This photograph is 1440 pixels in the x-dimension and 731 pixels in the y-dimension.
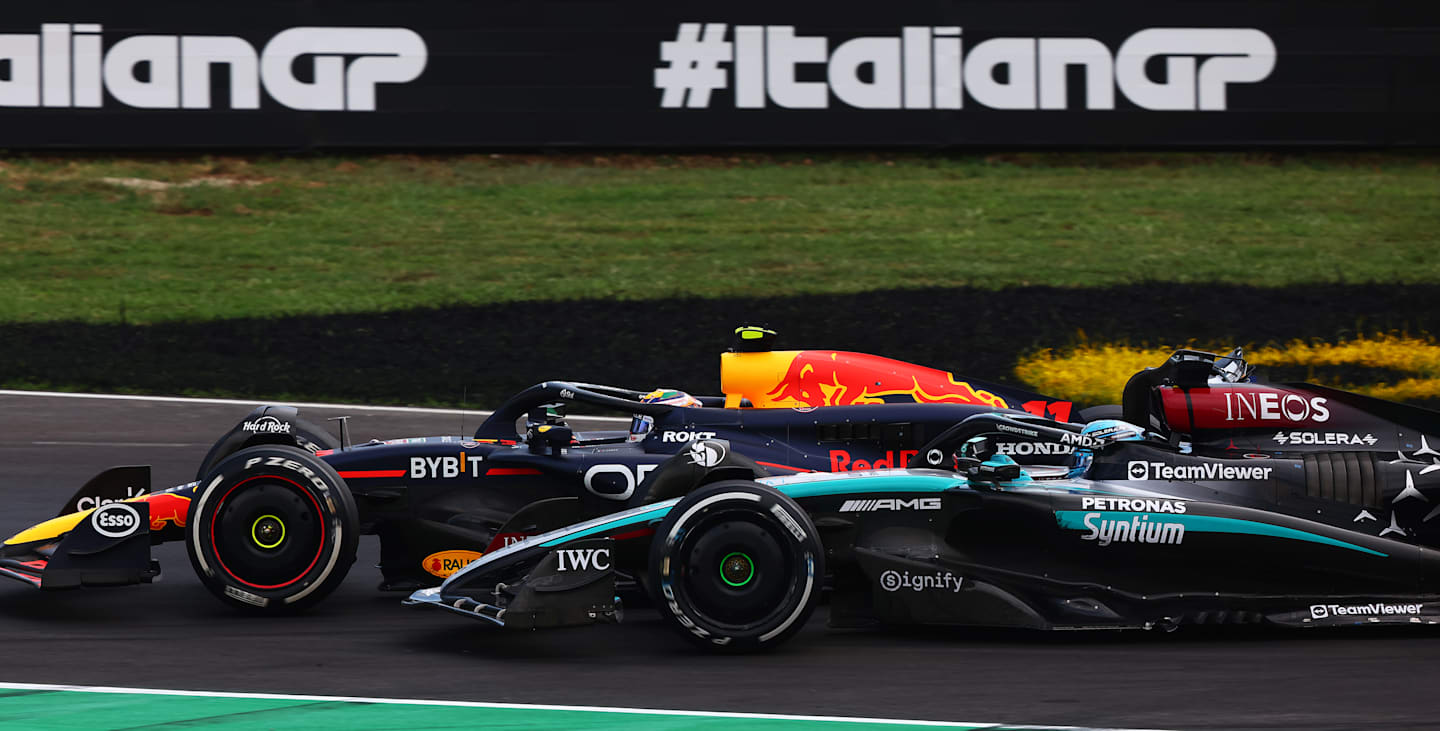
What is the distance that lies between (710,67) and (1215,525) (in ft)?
36.9

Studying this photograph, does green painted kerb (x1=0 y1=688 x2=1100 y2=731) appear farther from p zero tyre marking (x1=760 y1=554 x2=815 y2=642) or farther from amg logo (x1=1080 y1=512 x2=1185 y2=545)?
amg logo (x1=1080 y1=512 x2=1185 y2=545)

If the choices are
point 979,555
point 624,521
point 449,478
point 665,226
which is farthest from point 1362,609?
point 665,226

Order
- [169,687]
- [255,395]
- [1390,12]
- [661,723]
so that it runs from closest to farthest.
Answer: [661,723], [169,687], [255,395], [1390,12]

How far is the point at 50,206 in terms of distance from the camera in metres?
17.1

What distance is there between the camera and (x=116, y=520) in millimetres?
6754

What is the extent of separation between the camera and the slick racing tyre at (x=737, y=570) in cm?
600

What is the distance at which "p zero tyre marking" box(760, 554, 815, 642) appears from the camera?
599 centimetres

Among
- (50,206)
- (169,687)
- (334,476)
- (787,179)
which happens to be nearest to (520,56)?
(787,179)

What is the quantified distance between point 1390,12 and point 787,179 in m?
6.27

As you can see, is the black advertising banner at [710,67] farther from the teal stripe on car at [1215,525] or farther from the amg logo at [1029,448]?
the teal stripe on car at [1215,525]

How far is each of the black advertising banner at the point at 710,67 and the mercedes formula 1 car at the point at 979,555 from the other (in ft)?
35.1

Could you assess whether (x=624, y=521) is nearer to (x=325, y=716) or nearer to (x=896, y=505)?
(x=896, y=505)

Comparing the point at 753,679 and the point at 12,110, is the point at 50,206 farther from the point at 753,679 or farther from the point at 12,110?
the point at 753,679

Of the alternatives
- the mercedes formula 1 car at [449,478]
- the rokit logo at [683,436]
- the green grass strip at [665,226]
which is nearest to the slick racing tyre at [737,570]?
the mercedes formula 1 car at [449,478]
